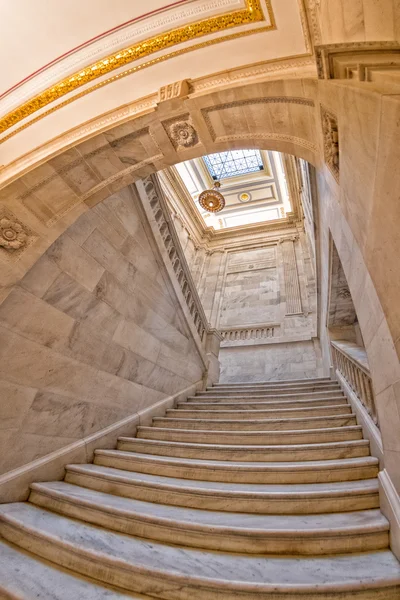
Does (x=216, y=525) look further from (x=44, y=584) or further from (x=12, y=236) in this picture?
(x=12, y=236)

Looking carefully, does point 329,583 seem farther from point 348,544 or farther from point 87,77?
point 87,77

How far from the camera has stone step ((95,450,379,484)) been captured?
7.27 ft

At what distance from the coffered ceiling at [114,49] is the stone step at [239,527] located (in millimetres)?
3661

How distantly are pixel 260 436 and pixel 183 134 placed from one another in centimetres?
359

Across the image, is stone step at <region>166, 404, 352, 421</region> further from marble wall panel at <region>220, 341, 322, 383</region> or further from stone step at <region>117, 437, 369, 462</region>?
marble wall panel at <region>220, 341, 322, 383</region>

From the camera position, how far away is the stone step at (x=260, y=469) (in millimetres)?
2215

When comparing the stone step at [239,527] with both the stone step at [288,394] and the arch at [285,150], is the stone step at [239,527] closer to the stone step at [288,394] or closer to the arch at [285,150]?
the arch at [285,150]

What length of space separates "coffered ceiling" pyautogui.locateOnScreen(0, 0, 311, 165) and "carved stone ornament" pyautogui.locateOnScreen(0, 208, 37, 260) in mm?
983

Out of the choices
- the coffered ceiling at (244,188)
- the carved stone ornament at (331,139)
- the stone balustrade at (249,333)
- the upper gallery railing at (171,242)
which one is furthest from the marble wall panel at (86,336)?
the coffered ceiling at (244,188)

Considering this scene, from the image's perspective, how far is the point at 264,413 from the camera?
12.1 ft

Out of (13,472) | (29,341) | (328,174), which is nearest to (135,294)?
(29,341)

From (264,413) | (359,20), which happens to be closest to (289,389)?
(264,413)

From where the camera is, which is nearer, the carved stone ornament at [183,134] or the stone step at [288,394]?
the carved stone ornament at [183,134]

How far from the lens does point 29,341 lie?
2.78 metres
